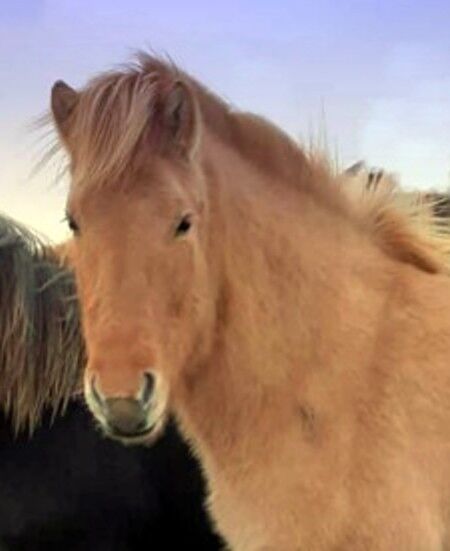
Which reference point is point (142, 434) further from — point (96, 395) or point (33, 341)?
point (33, 341)

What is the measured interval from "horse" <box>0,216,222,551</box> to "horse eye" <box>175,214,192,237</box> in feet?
5.07

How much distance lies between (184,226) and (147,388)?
17.5 inches

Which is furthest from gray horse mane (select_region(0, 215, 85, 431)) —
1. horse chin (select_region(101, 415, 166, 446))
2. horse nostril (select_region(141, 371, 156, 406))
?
horse nostril (select_region(141, 371, 156, 406))

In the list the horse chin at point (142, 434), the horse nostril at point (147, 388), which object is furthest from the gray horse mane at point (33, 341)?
the horse nostril at point (147, 388)

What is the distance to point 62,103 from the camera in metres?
3.34

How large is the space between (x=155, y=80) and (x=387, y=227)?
94cm

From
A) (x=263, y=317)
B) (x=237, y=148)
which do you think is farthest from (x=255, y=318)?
(x=237, y=148)

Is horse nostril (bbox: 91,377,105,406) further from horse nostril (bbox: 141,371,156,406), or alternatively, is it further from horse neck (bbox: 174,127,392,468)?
horse neck (bbox: 174,127,392,468)

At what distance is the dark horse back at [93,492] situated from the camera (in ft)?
14.1

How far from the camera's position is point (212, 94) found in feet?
11.5

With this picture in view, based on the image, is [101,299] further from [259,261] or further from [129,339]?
[259,261]

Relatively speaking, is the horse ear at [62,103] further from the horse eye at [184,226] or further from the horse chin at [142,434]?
the horse chin at [142,434]

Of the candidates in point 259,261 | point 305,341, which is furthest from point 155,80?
point 305,341

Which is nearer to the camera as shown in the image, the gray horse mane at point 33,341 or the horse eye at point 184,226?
the horse eye at point 184,226
